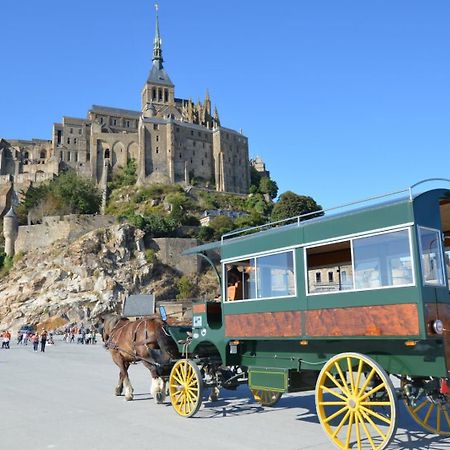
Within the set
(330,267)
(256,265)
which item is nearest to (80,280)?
(256,265)

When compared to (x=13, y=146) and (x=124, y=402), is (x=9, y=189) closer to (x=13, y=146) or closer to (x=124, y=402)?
(x=13, y=146)

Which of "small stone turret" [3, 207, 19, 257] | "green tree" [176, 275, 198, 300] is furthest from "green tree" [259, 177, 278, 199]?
"small stone turret" [3, 207, 19, 257]

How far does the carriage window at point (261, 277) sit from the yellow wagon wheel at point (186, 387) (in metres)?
1.48

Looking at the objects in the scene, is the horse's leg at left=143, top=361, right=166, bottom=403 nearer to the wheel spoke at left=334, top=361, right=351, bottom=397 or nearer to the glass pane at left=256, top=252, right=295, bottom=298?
the glass pane at left=256, top=252, right=295, bottom=298

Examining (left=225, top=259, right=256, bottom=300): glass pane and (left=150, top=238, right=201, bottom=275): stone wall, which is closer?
(left=225, top=259, right=256, bottom=300): glass pane

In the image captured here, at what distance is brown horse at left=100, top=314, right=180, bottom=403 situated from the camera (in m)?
9.92

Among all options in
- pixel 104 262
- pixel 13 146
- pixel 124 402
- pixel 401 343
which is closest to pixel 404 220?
pixel 401 343

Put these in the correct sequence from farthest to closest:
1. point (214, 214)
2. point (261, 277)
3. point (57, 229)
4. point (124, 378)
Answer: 1. point (214, 214)
2. point (57, 229)
3. point (124, 378)
4. point (261, 277)

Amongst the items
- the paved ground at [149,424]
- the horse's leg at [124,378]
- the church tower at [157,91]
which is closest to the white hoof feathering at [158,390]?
the paved ground at [149,424]

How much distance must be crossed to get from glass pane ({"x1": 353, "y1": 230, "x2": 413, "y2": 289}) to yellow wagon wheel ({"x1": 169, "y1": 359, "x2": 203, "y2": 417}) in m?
3.57

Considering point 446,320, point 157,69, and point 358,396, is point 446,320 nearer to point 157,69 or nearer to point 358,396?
point 358,396

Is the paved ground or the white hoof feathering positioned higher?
the white hoof feathering

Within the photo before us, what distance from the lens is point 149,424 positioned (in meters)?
8.02

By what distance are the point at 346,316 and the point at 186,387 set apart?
3566 millimetres
